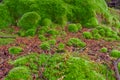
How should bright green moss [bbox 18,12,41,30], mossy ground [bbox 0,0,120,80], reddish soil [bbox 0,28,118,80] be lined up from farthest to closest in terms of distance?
bright green moss [bbox 18,12,41,30]
reddish soil [bbox 0,28,118,80]
mossy ground [bbox 0,0,120,80]

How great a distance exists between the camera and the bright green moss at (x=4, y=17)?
407 inches

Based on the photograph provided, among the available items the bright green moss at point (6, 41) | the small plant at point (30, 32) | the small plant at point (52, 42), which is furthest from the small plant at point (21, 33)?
the small plant at point (52, 42)

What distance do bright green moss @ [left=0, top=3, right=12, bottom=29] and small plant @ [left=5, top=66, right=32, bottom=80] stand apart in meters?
4.68

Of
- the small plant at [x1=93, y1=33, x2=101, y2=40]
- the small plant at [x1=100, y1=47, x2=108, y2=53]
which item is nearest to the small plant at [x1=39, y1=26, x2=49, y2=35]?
the small plant at [x1=93, y1=33, x2=101, y2=40]

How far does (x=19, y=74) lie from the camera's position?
234 inches

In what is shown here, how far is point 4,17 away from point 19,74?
5.27 meters

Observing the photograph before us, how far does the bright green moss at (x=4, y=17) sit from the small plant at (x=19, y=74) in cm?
468

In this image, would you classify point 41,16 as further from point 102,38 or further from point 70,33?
point 102,38

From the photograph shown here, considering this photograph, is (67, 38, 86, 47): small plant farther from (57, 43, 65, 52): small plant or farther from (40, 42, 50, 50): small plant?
(40, 42, 50, 50): small plant

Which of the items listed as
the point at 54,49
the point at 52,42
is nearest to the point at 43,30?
the point at 52,42

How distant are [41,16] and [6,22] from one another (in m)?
1.75

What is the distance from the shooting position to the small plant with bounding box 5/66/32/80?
5.87 meters

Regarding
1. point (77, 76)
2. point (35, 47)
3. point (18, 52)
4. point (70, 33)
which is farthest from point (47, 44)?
point (77, 76)

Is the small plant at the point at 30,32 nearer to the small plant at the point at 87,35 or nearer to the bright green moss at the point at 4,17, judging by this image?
the bright green moss at the point at 4,17
